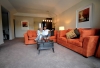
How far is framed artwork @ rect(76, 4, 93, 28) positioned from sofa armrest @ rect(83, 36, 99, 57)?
1.15 m

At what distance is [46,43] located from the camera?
99.0 inches

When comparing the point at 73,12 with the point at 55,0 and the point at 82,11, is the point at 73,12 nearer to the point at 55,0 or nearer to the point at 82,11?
the point at 82,11

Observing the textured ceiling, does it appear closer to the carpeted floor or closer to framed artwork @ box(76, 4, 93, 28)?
framed artwork @ box(76, 4, 93, 28)

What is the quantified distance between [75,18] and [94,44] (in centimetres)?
218

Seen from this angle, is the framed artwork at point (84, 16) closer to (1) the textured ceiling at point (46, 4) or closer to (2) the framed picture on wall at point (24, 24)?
(1) the textured ceiling at point (46, 4)

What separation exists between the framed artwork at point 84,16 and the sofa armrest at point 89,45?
3.77 ft

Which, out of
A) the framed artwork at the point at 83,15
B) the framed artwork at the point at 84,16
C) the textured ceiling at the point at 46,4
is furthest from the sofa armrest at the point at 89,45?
the textured ceiling at the point at 46,4

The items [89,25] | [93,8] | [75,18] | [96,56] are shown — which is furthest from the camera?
[75,18]

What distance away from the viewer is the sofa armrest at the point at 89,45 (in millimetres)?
1993

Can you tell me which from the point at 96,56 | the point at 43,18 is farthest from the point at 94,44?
the point at 43,18

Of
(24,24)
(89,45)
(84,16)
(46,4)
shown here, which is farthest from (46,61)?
(24,24)

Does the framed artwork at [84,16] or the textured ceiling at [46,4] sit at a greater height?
the textured ceiling at [46,4]

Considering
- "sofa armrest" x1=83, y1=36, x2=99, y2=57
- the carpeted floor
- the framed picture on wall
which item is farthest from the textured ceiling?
the carpeted floor

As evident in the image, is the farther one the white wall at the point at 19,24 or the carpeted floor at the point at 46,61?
the white wall at the point at 19,24
